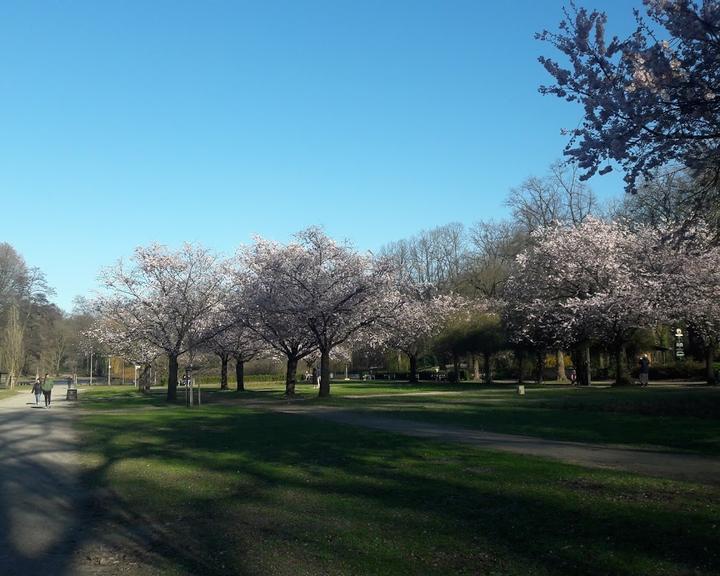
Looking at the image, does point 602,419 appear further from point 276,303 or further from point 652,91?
point 276,303

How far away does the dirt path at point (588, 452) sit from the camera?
10730mm

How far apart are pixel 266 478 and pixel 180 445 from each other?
6538 millimetres

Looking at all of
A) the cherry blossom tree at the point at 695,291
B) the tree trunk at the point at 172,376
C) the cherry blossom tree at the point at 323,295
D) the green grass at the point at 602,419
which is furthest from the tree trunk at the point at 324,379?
the cherry blossom tree at the point at 695,291

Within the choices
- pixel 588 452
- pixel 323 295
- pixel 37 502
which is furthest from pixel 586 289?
pixel 37 502

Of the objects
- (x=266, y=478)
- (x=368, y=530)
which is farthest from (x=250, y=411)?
(x=368, y=530)

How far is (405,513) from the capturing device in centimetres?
859

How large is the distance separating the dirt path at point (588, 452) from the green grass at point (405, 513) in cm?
73

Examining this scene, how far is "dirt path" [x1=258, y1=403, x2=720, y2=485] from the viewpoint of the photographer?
422 inches

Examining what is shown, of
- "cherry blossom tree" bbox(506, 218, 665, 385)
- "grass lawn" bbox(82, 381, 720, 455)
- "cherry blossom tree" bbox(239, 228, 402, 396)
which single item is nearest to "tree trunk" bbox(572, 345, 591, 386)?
"cherry blossom tree" bbox(506, 218, 665, 385)

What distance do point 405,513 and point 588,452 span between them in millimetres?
6106

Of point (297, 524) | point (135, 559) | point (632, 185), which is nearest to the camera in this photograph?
point (135, 559)

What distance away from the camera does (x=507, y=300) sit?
151 ft

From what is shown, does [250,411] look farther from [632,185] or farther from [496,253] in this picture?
[496,253]

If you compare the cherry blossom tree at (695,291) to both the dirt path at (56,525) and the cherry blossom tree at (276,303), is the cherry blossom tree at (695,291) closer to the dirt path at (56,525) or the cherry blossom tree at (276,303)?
the cherry blossom tree at (276,303)
